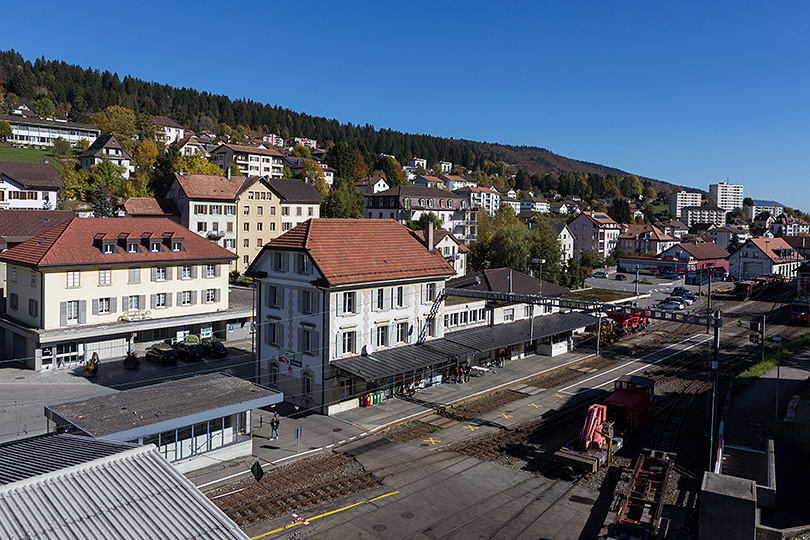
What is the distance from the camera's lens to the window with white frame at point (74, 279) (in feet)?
137

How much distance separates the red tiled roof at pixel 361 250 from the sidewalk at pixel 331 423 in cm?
759

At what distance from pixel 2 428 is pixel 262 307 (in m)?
14.9

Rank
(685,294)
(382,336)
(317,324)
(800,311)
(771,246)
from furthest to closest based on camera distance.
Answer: (771,246), (685,294), (800,311), (382,336), (317,324)

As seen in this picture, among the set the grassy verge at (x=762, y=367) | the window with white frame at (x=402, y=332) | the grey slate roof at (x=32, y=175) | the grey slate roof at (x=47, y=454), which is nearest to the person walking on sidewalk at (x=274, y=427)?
the window with white frame at (x=402, y=332)

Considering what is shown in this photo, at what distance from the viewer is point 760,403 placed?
34656 mm

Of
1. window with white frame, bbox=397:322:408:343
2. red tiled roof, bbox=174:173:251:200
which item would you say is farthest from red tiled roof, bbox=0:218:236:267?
red tiled roof, bbox=174:173:251:200

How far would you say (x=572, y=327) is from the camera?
49.8m

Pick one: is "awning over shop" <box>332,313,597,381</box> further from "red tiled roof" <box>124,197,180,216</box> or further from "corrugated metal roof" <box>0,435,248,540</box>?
"red tiled roof" <box>124,197,180,216</box>

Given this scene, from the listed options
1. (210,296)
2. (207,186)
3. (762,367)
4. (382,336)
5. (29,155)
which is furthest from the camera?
(29,155)

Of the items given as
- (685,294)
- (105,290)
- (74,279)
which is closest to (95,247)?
(74,279)

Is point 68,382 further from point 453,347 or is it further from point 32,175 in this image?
point 32,175

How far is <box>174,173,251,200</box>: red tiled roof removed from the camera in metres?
74.3

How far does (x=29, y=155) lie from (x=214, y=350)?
3824 inches

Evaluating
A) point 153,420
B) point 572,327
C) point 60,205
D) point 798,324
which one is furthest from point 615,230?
point 153,420
